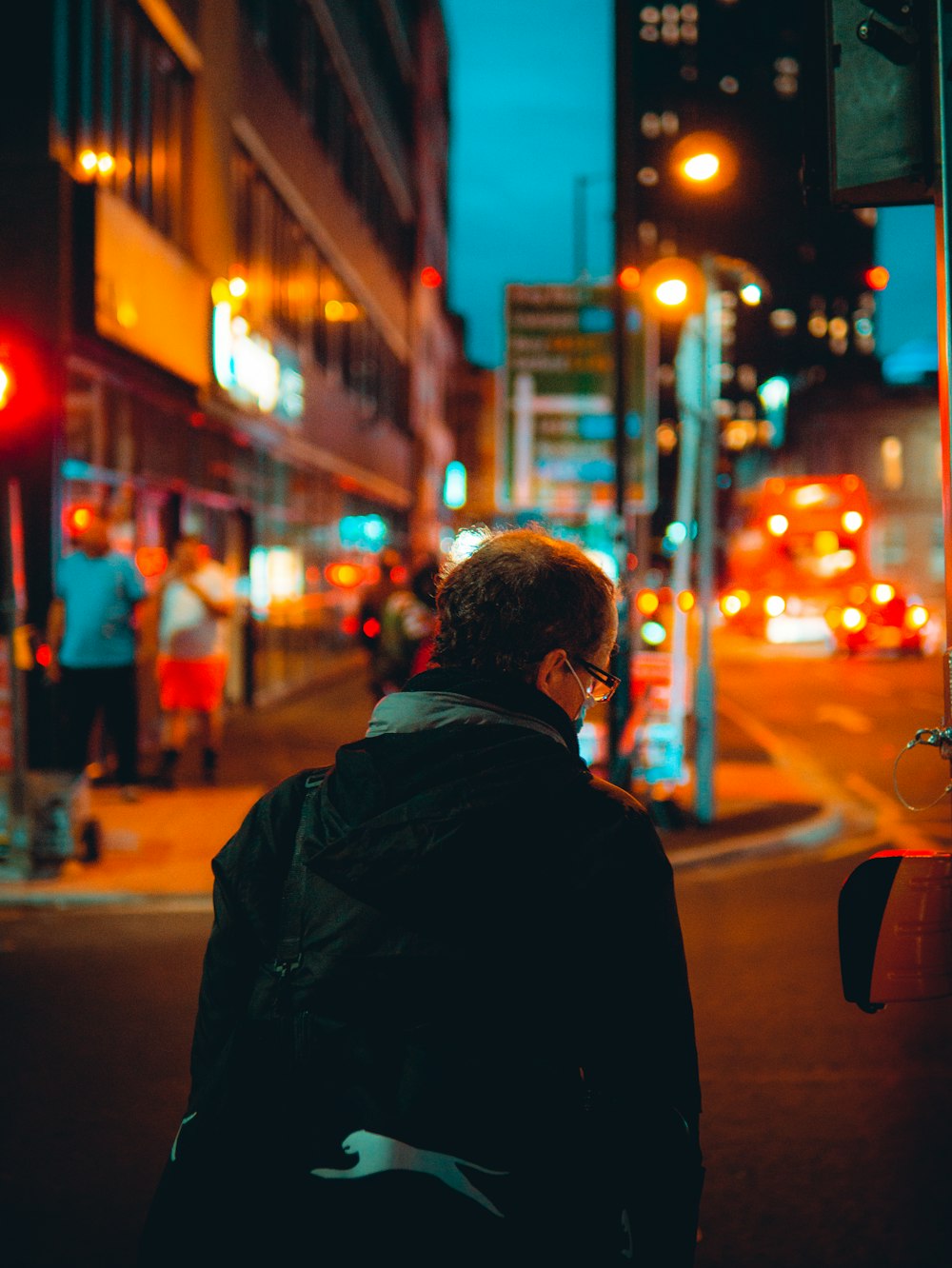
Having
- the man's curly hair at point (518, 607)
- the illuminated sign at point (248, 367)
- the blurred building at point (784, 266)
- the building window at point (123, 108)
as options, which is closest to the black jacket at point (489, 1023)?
the man's curly hair at point (518, 607)

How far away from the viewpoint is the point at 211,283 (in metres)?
16.1

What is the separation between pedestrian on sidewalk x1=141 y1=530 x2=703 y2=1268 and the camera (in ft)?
5.74

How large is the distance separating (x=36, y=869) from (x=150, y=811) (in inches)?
93.4

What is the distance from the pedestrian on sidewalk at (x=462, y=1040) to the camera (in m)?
1.75

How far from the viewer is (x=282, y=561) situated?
21922 mm

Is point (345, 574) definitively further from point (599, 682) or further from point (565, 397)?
point (599, 682)

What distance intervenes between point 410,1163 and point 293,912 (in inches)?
15.5

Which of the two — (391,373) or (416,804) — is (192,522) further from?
(391,373)

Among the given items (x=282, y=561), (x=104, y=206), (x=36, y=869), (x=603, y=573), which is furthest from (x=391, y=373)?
(x=603, y=573)

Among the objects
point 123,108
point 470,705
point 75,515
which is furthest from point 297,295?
point 470,705

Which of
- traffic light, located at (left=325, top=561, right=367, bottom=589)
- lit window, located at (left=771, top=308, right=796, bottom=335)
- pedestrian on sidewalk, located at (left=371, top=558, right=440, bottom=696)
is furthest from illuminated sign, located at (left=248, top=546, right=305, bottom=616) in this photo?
lit window, located at (left=771, top=308, right=796, bottom=335)

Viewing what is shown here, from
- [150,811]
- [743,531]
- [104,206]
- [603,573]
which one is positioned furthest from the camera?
[743,531]

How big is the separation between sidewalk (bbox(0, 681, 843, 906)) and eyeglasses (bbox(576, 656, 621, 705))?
255 inches

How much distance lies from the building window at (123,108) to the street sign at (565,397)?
158 inches
